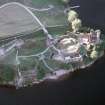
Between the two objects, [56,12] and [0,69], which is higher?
[56,12]

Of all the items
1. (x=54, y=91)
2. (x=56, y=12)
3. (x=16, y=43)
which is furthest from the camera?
(x=56, y=12)

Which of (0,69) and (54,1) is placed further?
(54,1)

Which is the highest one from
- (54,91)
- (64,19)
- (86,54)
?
(64,19)

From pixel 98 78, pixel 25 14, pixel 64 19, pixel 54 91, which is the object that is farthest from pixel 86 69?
pixel 25 14

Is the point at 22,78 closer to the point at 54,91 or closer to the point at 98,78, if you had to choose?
the point at 54,91

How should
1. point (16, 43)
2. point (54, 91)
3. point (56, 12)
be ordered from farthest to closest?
1. point (56, 12)
2. point (16, 43)
3. point (54, 91)

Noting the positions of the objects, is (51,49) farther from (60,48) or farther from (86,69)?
(86,69)
